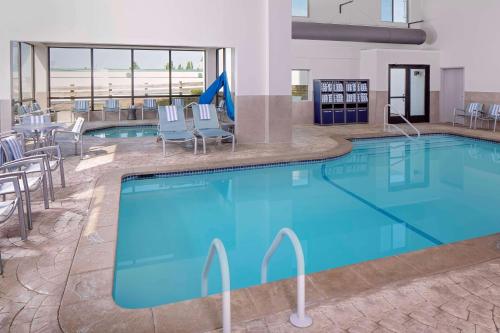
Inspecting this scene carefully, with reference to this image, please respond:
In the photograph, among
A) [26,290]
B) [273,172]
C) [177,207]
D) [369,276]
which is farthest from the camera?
[273,172]

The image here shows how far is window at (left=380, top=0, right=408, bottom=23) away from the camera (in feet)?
45.5

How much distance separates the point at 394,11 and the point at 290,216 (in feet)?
37.3

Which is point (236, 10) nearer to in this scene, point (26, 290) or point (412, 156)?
point (412, 156)

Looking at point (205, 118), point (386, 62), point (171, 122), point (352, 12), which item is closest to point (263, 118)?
point (205, 118)

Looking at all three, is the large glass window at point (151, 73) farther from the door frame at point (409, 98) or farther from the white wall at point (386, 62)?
the door frame at point (409, 98)

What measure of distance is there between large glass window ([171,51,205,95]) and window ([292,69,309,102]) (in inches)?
162

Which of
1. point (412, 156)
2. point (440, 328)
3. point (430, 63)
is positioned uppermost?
point (430, 63)

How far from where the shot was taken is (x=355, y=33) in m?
12.4

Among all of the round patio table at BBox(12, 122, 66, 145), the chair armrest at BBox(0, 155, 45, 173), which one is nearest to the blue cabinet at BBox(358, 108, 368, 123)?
the round patio table at BBox(12, 122, 66, 145)

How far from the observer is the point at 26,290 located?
276cm

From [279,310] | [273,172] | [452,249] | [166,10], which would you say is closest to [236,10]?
[166,10]

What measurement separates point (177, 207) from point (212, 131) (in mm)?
3060

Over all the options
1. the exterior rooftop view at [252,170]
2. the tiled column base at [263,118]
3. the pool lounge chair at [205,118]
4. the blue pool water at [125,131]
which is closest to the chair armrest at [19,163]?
the exterior rooftop view at [252,170]

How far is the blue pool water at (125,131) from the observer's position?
39.2 ft
